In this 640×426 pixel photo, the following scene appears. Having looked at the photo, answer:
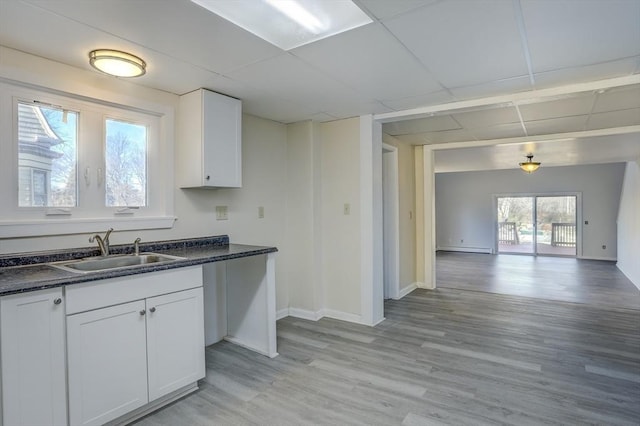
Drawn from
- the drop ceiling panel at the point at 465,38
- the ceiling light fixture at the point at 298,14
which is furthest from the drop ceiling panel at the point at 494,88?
the ceiling light fixture at the point at 298,14

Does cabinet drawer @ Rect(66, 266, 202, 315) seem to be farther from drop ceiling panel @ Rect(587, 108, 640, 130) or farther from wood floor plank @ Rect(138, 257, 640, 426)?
drop ceiling panel @ Rect(587, 108, 640, 130)

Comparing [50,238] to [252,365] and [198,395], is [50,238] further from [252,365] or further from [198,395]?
[252,365]

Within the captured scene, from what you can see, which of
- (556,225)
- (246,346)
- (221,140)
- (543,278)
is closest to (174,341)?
(246,346)

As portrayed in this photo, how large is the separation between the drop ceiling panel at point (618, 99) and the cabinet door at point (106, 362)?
3782 mm

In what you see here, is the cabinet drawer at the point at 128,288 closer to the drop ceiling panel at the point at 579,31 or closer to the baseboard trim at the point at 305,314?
the baseboard trim at the point at 305,314

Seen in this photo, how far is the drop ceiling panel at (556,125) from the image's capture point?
12.7ft

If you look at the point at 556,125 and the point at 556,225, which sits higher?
the point at 556,125

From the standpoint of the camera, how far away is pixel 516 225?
10.7m

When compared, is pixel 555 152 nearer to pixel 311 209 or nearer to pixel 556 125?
pixel 556 125

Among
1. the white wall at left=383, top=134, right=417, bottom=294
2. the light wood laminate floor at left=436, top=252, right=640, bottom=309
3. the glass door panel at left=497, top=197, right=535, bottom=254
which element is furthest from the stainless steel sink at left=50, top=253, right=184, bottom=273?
the glass door panel at left=497, top=197, right=535, bottom=254

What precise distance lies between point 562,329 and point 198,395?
3.51m

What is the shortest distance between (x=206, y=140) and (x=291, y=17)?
4.13 ft

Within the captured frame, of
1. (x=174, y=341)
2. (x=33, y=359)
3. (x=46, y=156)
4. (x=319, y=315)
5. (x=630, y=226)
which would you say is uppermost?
(x=46, y=156)

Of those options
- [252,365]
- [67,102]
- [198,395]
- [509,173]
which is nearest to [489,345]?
[252,365]
